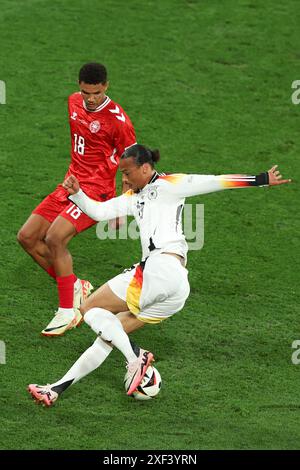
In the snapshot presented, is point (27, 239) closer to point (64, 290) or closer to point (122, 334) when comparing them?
point (64, 290)

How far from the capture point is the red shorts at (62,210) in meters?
9.63

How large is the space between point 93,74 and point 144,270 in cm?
184

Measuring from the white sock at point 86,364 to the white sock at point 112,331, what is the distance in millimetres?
114

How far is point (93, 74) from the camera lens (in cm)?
947

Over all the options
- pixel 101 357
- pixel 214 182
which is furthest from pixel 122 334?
pixel 214 182

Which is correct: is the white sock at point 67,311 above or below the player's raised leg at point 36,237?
below

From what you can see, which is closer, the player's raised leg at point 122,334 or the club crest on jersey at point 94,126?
the player's raised leg at point 122,334

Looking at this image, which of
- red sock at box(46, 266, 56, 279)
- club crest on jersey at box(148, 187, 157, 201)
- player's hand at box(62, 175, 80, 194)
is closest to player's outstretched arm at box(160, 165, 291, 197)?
club crest on jersey at box(148, 187, 157, 201)

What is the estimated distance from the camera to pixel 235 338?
9.66 metres

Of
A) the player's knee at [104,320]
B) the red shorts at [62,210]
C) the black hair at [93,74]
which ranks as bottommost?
the player's knee at [104,320]

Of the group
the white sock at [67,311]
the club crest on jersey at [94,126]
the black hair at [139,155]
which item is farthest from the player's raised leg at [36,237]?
the black hair at [139,155]

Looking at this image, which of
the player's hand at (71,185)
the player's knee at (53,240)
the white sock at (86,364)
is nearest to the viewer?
the white sock at (86,364)

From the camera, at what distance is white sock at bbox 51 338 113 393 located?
8.49m

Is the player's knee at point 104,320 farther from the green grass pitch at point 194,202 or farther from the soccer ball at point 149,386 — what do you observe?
the green grass pitch at point 194,202
